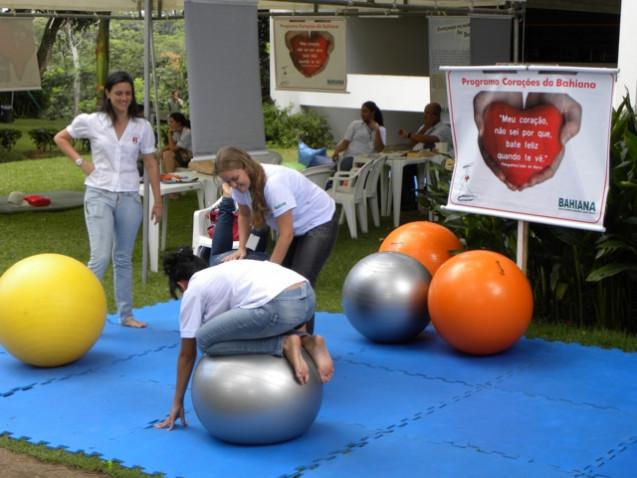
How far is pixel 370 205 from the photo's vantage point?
13.0 m

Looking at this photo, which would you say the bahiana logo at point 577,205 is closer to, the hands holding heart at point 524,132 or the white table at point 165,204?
the hands holding heart at point 524,132

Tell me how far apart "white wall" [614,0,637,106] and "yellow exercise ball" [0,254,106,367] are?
4.74m

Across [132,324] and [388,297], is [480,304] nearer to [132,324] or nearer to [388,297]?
[388,297]

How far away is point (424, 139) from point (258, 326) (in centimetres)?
845

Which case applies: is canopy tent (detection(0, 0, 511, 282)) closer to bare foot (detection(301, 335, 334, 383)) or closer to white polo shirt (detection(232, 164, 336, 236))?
white polo shirt (detection(232, 164, 336, 236))

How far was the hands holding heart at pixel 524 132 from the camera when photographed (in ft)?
24.3

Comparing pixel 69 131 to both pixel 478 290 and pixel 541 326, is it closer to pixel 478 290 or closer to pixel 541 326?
pixel 478 290

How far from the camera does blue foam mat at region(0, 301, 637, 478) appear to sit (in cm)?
539

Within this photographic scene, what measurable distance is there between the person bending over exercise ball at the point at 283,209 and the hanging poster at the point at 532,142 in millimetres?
1504

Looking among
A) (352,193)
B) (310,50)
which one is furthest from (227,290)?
(310,50)

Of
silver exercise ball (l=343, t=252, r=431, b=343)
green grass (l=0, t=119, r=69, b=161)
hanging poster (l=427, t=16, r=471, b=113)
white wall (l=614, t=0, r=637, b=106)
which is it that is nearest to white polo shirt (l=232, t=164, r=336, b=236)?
silver exercise ball (l=343, t=252, r=431, b=343)

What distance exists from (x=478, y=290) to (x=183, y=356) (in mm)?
2412

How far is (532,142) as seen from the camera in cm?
762

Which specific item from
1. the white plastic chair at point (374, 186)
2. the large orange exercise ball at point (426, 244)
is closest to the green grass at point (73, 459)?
the large orange exercise ball at point (426, 244)
